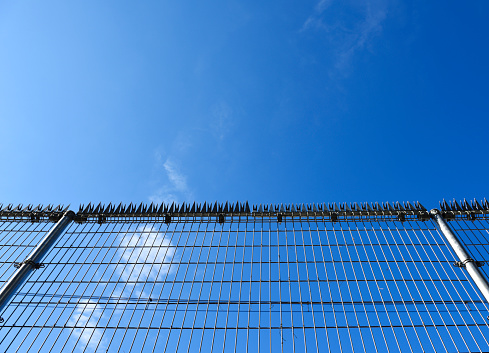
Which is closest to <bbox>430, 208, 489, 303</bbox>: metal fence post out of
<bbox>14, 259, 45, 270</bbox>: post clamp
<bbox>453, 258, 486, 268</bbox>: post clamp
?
<bbox>453, 258, 486, 268</bbox>: post clamp

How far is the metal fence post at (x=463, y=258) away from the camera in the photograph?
8.63 metres

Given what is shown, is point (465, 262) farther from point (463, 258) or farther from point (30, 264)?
point (30, 264)

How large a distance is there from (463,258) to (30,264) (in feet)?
42.6

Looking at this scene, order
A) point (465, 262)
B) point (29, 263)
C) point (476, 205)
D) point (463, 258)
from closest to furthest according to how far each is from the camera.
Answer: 1. point (465, 262)
2. point (463, 258)
3. point (29, 263)
4. point (476, 205)

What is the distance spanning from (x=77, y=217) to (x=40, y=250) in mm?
2262

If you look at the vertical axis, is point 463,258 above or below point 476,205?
below

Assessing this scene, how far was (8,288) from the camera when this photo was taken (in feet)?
29.8

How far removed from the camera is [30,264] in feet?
32.4

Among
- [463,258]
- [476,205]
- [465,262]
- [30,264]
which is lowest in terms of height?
[30,264]

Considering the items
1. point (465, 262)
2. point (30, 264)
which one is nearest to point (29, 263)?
point (30, 264)

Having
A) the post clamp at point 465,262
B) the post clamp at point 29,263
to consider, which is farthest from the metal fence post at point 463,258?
the post clamp at point 29,263

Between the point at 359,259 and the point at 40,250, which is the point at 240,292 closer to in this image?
the point at 359,259

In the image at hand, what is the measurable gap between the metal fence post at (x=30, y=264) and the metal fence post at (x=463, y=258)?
1283 cm

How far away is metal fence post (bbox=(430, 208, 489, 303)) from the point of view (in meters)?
8.63
